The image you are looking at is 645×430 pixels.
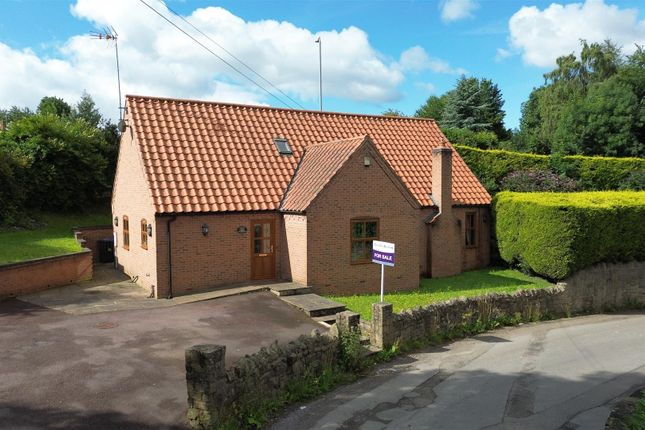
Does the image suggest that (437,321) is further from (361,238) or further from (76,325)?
(76,325)

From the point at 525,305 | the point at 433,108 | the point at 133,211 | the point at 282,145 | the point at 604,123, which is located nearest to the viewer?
the point at 525,305

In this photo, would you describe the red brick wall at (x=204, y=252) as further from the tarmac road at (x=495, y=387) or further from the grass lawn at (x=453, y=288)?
the tarmac road at (x=495, y=387)

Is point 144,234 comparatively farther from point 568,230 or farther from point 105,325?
point 568,230

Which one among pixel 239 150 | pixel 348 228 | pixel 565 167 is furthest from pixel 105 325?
pixel 565 167

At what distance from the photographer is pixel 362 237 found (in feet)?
57.0

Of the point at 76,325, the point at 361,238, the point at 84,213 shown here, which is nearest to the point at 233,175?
the point at 361,238

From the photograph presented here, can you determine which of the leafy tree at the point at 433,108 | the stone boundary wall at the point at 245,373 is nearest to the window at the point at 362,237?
the stone boundary wall at the point at 245,373

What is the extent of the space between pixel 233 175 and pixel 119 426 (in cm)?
1110

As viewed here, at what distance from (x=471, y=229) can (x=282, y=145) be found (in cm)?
992

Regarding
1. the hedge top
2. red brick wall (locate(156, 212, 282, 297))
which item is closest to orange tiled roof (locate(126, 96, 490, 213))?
red brick wall (locate(156, 212, 282, 297))

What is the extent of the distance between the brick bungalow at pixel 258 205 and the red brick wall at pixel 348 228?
0.12 ft

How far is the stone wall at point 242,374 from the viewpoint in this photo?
752 cm

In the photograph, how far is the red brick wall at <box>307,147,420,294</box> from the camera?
16.3 metres

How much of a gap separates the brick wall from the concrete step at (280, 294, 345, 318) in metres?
4.48
